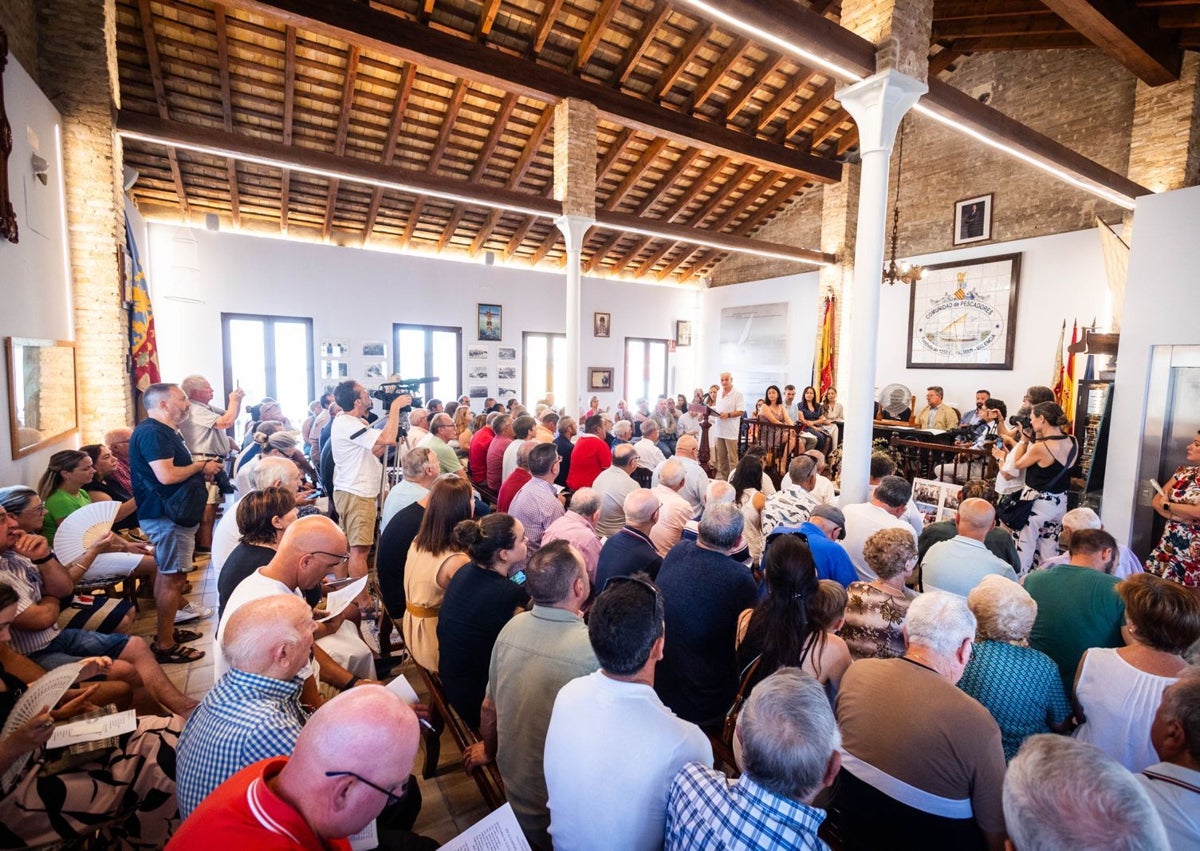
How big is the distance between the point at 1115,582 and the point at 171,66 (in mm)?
10756

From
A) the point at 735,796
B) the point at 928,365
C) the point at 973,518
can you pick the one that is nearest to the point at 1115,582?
the point at 973,518

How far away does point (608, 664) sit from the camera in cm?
145

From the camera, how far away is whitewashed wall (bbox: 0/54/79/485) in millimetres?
3555

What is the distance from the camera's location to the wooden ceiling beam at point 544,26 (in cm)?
699

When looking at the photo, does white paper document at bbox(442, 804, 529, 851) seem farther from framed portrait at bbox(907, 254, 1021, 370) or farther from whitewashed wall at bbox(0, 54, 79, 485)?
framed portrait at bbox(907, 254, 1021, 370)

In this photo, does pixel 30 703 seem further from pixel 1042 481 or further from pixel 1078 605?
pixel 1042 481

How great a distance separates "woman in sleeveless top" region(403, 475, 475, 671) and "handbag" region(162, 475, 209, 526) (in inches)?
68.0

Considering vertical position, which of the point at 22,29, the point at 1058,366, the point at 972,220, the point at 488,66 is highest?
the point at 488,66

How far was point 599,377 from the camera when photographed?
45.4ft

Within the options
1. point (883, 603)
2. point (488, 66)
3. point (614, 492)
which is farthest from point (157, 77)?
point (883, 603)

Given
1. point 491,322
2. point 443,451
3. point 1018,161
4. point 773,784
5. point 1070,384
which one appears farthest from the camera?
point 491,322

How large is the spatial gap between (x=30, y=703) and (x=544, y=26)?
27.0 ft

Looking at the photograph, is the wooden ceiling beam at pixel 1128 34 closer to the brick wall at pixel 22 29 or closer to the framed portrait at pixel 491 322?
the brick wall at pixel 22 29

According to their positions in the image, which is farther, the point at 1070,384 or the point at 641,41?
the point at 1070,384
